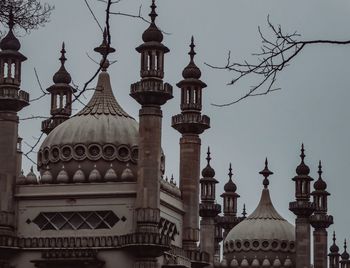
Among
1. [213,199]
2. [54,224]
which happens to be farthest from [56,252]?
[213,199]

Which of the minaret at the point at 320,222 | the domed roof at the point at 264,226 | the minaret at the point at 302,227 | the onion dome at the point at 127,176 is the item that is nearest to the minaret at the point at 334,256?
the minaret at the point at 320,222

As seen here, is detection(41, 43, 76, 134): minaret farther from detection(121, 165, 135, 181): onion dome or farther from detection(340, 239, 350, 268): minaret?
detection(340, 239, 350, 268): minaret

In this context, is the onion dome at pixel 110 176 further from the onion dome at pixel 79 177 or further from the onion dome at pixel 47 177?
the onion dome at pixel 47 177

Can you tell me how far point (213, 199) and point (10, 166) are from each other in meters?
17.1

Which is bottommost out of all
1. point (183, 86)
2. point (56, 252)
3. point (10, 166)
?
point (56, 252)

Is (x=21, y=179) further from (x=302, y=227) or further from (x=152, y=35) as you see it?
(x=302, y=227)

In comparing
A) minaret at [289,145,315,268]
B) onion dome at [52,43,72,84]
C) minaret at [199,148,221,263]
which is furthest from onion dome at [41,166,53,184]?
minaret at [289,145,315,268]

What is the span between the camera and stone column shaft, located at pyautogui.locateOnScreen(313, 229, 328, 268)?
223 feet

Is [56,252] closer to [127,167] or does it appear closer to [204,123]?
[127,167]

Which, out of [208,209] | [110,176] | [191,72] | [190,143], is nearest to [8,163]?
[110,176]

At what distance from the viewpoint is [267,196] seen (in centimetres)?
6769

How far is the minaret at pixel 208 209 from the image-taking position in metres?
61.1

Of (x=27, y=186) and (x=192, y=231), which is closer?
(x=27, y=186)

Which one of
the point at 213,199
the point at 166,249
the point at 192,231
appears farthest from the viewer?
the point at 213,199
